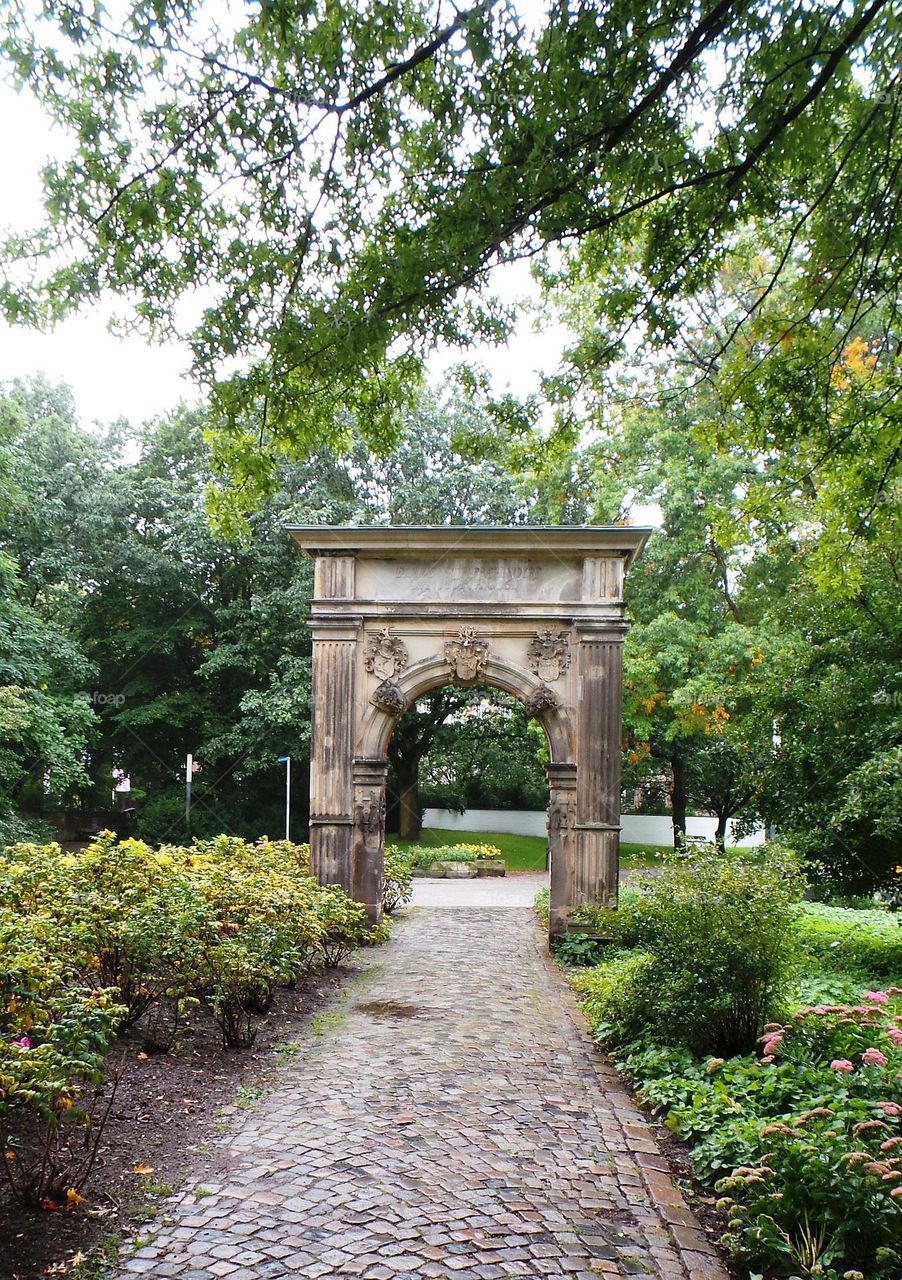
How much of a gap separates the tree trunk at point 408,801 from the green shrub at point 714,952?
70.0ft

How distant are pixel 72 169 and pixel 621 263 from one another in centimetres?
269

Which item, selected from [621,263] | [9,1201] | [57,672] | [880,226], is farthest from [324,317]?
[57,672]

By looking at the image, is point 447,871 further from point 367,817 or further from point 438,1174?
point 438,1174

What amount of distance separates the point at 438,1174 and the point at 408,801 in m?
24.3

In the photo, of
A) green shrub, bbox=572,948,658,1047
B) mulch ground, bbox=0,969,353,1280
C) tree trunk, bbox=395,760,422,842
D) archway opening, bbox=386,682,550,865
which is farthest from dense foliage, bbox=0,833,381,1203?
tree trunk, bbox=395,760,422,842

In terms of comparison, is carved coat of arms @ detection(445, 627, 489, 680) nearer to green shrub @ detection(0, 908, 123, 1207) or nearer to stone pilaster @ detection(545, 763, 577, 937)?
stone pilaster @ detection(545, 763, 577, 937)

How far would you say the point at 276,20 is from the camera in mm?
3518

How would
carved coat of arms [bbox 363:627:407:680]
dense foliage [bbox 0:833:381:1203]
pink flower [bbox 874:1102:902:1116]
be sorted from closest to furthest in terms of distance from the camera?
1. pink flower [bbox 874:1102:902:1116]
2. dense foliage [bbox 0:833:381:1203]
3. carved coat of arms [bbox 363:627:407:680]

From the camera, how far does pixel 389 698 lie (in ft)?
37.6

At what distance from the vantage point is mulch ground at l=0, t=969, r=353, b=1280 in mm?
3660

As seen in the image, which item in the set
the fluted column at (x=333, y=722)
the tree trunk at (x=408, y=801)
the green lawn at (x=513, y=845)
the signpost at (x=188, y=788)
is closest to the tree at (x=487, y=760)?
the tree trunk at (x=408, y=801)

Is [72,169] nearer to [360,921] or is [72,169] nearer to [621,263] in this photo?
[621,263]

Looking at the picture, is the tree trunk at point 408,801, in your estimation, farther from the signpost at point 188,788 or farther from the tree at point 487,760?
the signpost at point 188,788

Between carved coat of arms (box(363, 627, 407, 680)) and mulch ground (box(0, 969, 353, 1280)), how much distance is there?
4531mm
